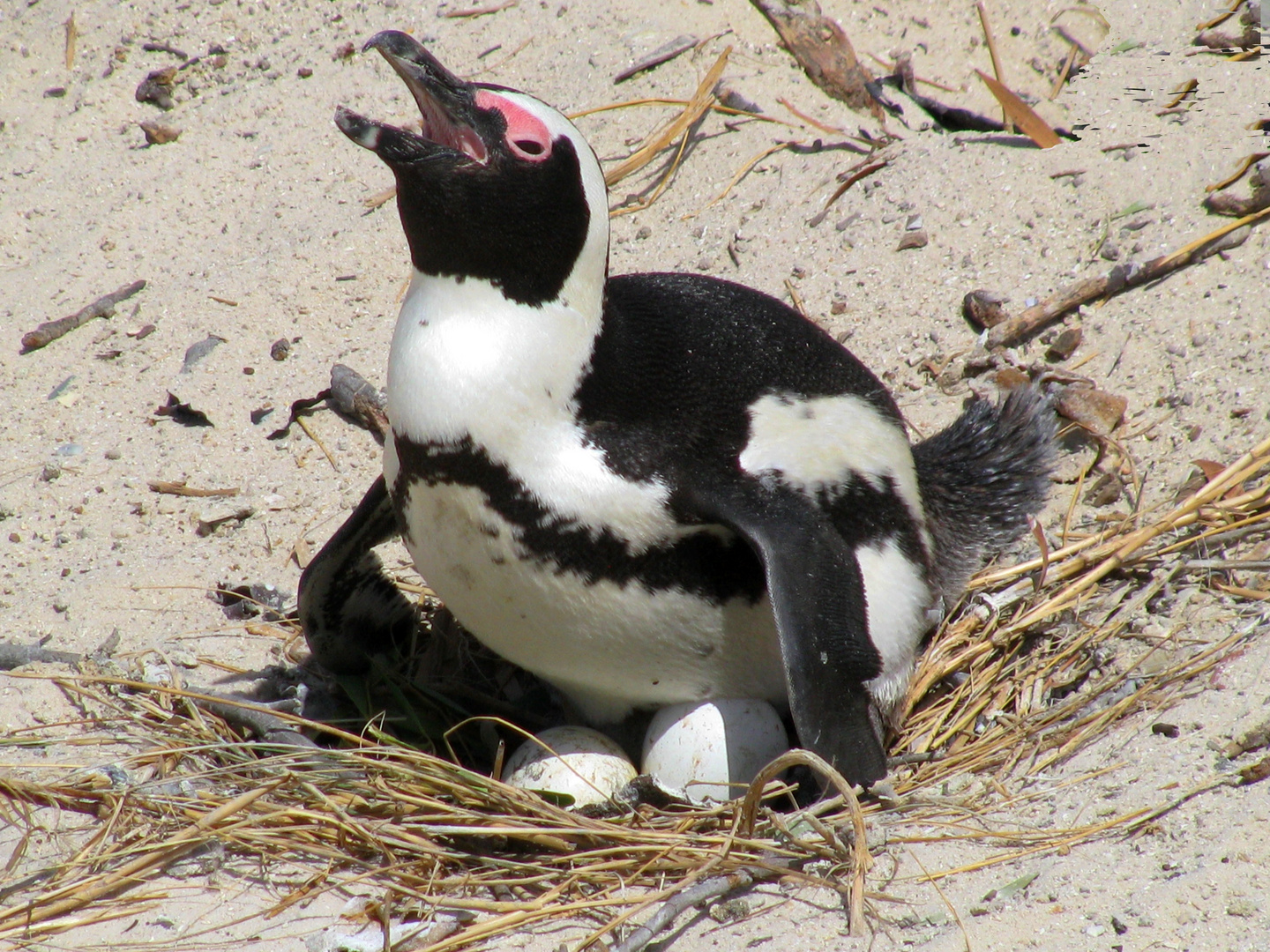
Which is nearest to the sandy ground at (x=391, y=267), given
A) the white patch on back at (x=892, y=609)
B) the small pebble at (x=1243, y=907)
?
the small pebble at (x=1243, y=907)

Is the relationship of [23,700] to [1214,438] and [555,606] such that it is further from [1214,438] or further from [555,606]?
[1214,438]

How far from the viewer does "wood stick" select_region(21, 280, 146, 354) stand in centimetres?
352

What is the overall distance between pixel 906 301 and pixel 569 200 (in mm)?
1574

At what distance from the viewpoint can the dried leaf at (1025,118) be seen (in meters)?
3.38

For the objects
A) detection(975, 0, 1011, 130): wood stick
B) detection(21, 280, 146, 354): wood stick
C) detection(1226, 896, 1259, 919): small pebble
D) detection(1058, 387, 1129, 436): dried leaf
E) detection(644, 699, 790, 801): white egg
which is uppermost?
detection(975, 0, 1011, 130): wood stick

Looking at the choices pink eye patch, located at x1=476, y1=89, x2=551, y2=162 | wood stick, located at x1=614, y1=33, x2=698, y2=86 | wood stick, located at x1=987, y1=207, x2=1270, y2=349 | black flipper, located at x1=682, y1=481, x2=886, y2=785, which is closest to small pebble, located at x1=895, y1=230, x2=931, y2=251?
wood stick, located at x1=987, y1=207, x2=1270, y2=349

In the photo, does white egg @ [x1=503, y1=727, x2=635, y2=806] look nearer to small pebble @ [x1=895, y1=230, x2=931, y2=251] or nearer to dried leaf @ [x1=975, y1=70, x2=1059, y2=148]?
small pebble @ [x1=895, y1=230, x2=931, y2=251]

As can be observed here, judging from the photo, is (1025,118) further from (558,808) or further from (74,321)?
(74,321)

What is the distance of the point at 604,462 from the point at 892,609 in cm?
63

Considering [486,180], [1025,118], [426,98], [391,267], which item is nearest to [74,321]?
[391,267]

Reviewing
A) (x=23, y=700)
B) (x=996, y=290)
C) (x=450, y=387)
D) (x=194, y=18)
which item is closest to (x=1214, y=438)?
(x=996, y=290)

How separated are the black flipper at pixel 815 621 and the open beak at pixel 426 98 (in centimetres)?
63

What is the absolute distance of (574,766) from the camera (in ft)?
6.86

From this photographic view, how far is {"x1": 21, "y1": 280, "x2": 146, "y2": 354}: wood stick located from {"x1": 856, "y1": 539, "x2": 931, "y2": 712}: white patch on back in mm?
2436
